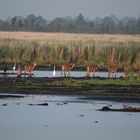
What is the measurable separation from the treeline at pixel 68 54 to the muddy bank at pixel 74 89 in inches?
491

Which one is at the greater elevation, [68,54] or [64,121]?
[64,121]

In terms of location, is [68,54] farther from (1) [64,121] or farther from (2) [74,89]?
(1) [64,121]

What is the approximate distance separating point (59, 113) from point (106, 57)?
24.6 meters

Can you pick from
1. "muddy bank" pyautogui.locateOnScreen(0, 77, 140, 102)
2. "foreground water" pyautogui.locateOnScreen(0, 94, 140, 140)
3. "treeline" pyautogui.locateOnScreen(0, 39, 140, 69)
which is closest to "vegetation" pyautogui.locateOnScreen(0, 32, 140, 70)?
"treeline" pyautogui.locateOnScreen(0, 39, 140, 69)

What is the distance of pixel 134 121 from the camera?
26969mm

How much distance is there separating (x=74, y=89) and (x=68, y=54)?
18.1m

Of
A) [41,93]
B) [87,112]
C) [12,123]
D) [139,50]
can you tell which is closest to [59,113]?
[87,112]

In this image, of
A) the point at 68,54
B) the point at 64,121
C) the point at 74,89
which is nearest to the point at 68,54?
the point at 68,54

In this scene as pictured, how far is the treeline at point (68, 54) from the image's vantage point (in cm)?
5184

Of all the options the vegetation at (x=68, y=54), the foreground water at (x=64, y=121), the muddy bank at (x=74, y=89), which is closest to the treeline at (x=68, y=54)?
the vegetation at (x=68, y=54)

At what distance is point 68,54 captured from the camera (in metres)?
54.5

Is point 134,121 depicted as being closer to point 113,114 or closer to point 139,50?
point 113,114

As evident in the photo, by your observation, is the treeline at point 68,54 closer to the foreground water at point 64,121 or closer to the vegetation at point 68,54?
the vegetation at point 68,54

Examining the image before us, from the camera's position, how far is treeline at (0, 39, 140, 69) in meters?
51.8
